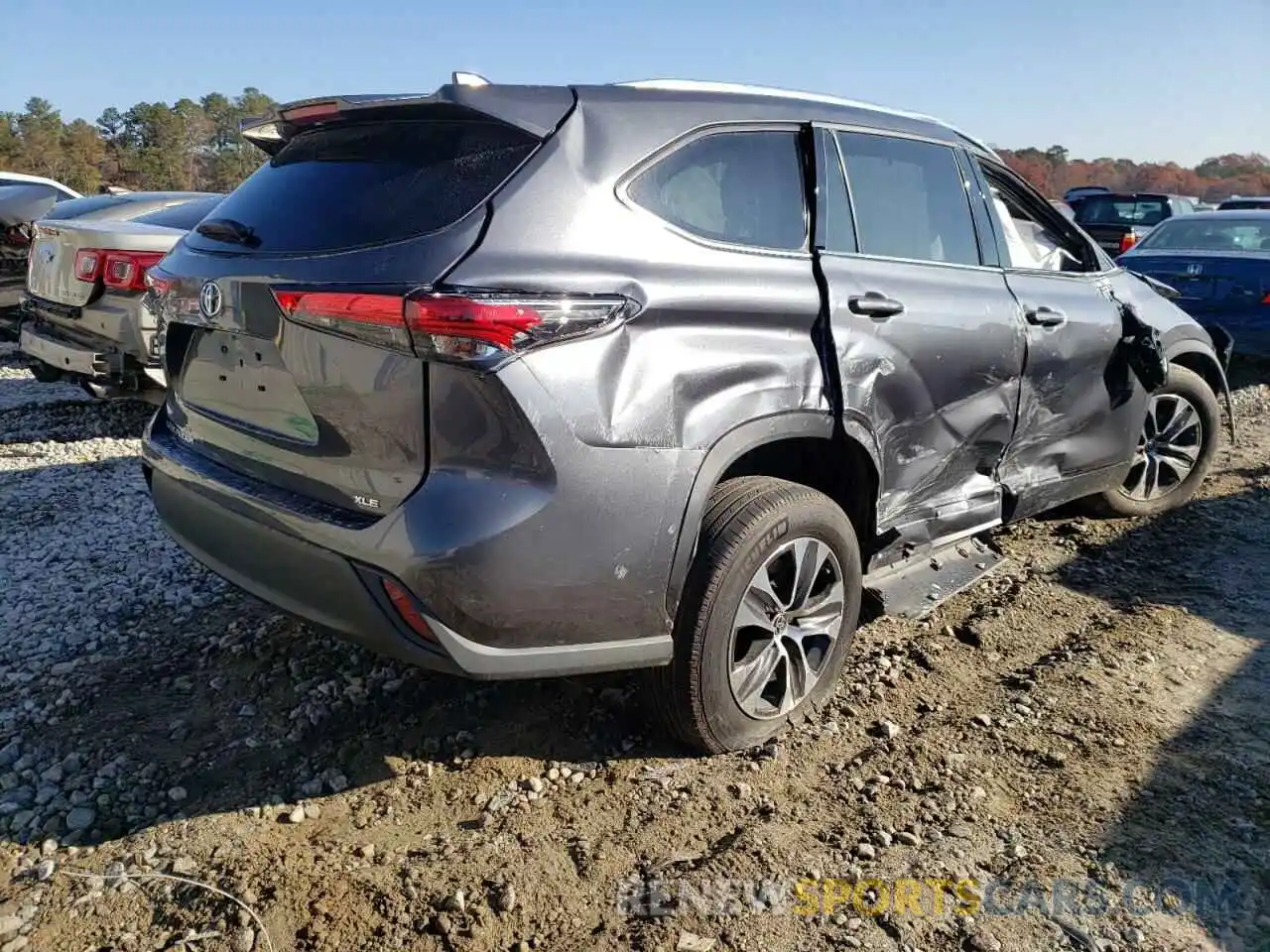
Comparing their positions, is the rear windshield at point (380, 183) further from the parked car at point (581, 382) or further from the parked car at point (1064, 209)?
the parked car at point (1064, 209)

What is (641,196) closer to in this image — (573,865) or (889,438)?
(889,438)

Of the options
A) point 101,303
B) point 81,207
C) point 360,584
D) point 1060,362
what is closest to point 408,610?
point 360,584

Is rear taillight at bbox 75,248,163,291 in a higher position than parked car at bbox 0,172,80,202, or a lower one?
lower

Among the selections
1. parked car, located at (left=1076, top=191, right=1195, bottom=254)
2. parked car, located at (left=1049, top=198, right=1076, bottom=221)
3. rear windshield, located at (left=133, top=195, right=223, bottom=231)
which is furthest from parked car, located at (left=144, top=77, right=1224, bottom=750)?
parked car, located at (left=1076, top=191, right=1195, bottom=254)

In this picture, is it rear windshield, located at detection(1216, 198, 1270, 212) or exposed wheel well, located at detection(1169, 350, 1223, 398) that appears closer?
exposed wheel well, located at detection(1169, 350, 1223, 398)

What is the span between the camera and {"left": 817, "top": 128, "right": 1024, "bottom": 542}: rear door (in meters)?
2.93

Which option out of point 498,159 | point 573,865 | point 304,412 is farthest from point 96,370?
point 573,865

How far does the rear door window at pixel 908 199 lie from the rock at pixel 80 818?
2.78 meters

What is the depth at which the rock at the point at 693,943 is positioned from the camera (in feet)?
6.94

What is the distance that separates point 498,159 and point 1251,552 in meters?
4.20

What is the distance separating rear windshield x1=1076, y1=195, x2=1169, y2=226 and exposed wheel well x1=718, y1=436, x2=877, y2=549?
48.0 feet

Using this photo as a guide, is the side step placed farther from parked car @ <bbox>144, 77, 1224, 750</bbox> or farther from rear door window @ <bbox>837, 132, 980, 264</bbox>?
rear door window @ <bbox>837, 132, 980, 264</bbox>

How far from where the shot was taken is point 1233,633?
3727 millimetres

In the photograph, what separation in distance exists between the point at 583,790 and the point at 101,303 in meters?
4.46
